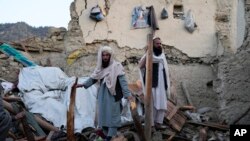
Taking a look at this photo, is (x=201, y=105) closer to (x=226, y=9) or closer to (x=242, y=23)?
(x=226, y=9)

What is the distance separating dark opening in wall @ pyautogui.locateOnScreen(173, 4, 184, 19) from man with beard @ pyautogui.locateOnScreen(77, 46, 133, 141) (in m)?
4.96

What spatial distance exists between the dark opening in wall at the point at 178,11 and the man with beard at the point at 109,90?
4960 mm

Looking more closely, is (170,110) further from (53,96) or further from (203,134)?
(53,96)

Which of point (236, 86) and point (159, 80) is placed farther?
point (236, 86)

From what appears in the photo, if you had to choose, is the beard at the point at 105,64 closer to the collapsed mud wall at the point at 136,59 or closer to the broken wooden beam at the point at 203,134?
the broken wooden beam at the point at 203,134

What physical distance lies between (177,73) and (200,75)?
0.55 meters

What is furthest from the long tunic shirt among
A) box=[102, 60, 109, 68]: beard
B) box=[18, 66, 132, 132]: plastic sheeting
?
box=[18, 66, 132, 132]: plastic sheeting

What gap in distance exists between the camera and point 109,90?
581 centimetres

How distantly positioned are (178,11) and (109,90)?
17.2 ft

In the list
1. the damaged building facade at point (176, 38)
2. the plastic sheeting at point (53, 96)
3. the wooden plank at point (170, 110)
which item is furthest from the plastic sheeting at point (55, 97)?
the damaged building facade at point (176, 38)

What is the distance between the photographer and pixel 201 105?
33.0 feet

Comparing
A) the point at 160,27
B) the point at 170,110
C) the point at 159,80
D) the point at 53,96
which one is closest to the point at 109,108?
the point at 159,80

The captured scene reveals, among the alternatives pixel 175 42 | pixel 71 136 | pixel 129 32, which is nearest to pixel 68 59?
pixel 129 32

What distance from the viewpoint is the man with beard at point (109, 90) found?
579 cm
